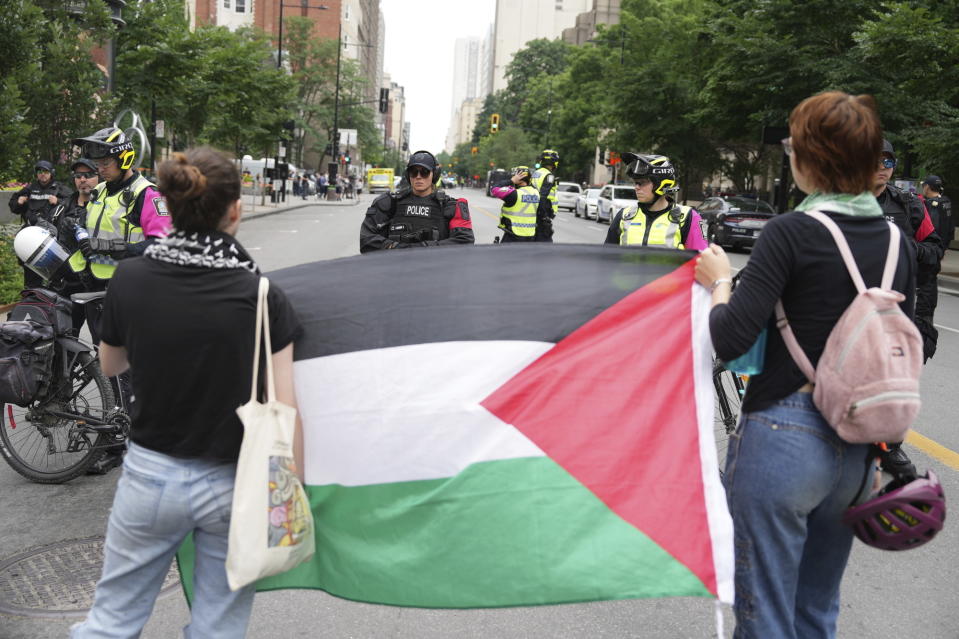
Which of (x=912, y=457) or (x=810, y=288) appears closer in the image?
(x=810, y=288)

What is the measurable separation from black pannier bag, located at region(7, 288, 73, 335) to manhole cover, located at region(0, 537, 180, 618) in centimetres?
132

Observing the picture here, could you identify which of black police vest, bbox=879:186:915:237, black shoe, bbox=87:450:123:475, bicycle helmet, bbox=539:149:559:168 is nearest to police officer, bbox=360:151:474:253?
black shoe, bbox=87:450:123:475

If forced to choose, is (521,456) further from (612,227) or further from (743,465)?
(612,227)

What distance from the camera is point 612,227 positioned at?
6480mm

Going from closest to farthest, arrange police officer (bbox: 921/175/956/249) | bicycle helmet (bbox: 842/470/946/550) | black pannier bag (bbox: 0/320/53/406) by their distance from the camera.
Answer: bicycle helmet (bbox: 842/470/946/550), black pannier bag (bbox: 0/320/53/406), police officer (bbox: 921/175/956/249)

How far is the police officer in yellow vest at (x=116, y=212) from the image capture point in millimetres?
5594

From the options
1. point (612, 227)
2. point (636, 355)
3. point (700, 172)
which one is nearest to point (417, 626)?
point (636, 355)

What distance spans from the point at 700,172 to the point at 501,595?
163 feet

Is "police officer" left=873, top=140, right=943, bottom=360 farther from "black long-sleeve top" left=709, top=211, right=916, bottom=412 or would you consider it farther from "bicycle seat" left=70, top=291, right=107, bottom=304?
"bicycle seat" left=70, top=291, right=107, bottom=304

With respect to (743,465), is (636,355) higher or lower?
higher

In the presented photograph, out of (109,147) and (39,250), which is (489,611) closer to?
(39,250)

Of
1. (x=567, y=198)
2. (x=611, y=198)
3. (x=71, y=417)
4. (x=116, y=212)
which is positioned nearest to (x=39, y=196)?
(x=116, y=212)

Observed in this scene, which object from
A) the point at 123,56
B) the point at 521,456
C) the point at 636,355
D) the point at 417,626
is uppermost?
the point at 123,56

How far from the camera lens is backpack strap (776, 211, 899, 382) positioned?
2441 mm
